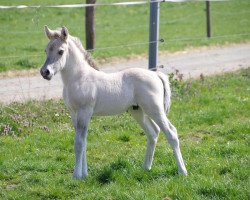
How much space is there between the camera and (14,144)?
8859mm

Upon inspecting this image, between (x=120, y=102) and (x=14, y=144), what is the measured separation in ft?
7.58

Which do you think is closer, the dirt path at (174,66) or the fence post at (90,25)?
the dirt path at (174,66)

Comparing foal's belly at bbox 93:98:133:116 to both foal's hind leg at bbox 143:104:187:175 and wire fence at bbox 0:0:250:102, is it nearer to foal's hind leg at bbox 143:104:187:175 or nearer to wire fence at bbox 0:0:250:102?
foal's hind leg at bbox 143:104:187:175

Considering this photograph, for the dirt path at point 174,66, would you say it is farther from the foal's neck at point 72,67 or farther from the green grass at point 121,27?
the foal's neck at point 72,67

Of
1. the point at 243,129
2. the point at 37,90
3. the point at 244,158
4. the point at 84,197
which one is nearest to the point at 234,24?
the point at 37,90

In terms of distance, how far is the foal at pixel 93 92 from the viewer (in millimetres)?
7156

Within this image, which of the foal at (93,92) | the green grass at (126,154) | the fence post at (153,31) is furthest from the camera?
the fence post at (153,31)

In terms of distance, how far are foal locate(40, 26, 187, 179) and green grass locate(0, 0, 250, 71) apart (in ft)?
27.9

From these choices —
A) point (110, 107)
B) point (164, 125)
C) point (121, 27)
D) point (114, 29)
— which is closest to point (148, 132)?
point (164, 125)

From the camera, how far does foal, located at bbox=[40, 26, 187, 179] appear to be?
7.16m

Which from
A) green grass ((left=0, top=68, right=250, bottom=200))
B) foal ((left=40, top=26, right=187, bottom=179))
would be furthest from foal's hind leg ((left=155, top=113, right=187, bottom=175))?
green grass ((left=0, top=68, right=250, bottom=200))

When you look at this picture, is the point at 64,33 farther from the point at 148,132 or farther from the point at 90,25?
the point at 90,25

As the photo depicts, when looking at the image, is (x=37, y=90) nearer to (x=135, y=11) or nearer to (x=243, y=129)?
(x=243, y=129)

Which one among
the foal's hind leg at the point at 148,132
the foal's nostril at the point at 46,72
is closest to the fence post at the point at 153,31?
the foal's hind leg at the point at 148,132
